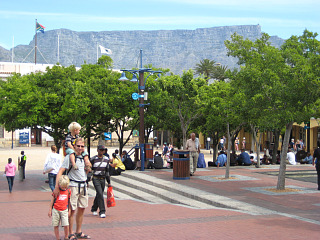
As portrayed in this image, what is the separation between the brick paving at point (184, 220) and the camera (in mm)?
8953

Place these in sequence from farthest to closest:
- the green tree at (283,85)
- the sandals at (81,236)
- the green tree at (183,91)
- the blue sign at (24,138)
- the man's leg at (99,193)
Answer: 1. the blue sign at (24,138)
2. the green tree at (183,91)
3. the green tree at (283,85)
4. the man's leg at (99,193)
5. the sandals at (81,236)

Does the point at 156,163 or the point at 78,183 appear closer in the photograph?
the point at 78,183

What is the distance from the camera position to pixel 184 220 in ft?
34.3

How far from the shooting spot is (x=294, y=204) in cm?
1271

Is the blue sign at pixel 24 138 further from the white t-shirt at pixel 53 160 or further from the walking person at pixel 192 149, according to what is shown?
the white t-shirt at pixel 53 160

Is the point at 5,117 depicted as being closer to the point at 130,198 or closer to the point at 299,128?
the point at 130,198

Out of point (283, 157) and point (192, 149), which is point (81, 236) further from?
point (192, 149)

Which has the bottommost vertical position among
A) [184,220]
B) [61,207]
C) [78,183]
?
[184,220]

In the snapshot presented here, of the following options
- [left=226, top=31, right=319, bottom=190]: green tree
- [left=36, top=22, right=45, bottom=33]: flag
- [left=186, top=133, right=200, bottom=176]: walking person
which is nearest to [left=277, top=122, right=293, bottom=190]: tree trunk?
[left=226, top=31, right=319, bottom=190]: green tree

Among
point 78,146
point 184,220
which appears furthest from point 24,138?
point 78,146

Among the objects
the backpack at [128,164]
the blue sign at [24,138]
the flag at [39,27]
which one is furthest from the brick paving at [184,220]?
the flag at [39,27]

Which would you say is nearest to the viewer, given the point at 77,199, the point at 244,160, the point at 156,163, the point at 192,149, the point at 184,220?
the point at 77,199

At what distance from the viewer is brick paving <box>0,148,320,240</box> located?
8.95 m

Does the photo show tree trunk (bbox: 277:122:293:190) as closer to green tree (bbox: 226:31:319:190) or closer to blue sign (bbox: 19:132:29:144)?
green tree (bbox: 226:31:319:190)
